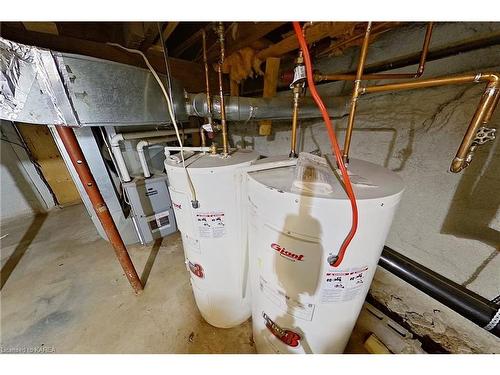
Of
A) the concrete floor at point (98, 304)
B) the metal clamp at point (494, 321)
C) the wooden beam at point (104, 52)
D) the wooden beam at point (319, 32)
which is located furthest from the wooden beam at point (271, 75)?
the concrete floor at point (98, 304)

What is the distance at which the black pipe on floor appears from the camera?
716mm

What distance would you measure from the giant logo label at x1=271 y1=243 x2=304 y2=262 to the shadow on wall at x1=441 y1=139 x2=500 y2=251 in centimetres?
113

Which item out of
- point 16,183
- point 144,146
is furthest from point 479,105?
point 16,183

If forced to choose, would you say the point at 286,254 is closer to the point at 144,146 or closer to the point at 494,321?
the point at 494,321

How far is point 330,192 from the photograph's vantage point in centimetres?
55

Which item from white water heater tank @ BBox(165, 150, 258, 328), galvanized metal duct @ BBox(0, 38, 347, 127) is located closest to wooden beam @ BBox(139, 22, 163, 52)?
galvanized metal duct @ BBox(0, 38, 347, 127)

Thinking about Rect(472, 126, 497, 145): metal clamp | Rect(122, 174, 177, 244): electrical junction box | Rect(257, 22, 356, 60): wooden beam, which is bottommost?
Rect(122, 174, 177, 244): electrical junction box

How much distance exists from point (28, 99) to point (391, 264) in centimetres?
187

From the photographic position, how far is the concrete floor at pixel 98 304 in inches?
48.8

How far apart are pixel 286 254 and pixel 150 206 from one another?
1.90 meters

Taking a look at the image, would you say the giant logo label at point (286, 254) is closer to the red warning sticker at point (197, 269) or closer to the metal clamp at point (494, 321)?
the red warning sticker at point (197, 269)

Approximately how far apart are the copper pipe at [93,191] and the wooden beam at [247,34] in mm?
1277

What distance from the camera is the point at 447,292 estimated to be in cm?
78
